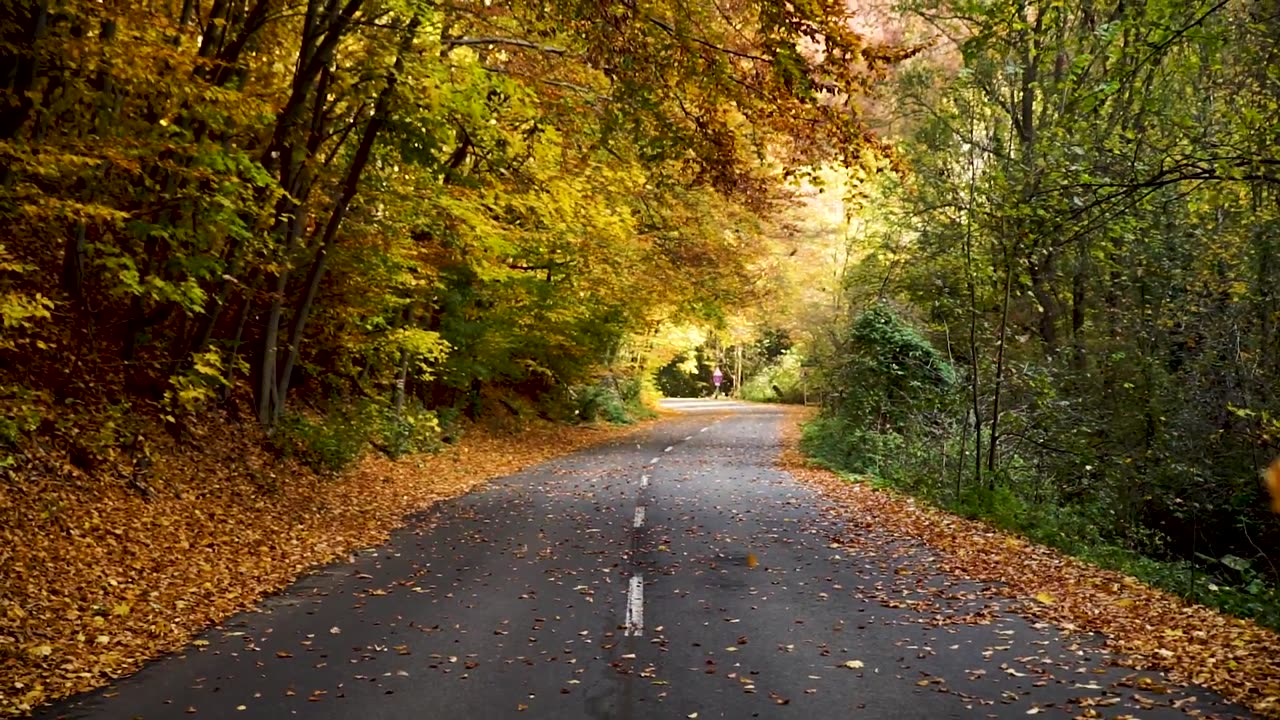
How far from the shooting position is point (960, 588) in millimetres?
8836

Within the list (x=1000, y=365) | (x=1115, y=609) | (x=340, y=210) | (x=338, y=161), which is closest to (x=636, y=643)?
(x=1115, y=609)

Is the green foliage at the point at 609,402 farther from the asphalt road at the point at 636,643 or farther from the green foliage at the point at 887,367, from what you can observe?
the asphalt road at the point at 636,643

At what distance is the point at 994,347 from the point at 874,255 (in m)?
3.47

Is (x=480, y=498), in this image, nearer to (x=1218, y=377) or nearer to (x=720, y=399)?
(x=1218, y=377)

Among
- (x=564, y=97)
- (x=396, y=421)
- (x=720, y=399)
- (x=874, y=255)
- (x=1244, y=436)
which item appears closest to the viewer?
(x=1244, y=436)

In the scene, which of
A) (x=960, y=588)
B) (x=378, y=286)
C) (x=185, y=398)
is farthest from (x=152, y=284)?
(x=960, y=588)

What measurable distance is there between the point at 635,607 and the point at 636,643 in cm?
Answer: 113

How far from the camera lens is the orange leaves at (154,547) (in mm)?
6641

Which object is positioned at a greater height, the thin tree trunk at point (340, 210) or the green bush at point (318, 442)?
the thin tree trunk at point (340, 210)

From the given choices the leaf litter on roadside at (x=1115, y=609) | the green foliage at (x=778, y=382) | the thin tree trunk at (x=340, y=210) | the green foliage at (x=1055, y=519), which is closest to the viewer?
the leaf litter on roadside at (x=1115, y=609)

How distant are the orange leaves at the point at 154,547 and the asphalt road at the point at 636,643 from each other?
0.38 metres

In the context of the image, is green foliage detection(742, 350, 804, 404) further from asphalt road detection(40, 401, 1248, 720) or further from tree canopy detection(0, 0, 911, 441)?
asphalt road detection(40, 401, 1248, 720)

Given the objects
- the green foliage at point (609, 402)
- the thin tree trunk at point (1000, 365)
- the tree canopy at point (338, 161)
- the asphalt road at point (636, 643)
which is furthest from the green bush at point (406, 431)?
the green foliage at point (609, 402)

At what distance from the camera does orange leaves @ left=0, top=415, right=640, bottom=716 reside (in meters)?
6.64
